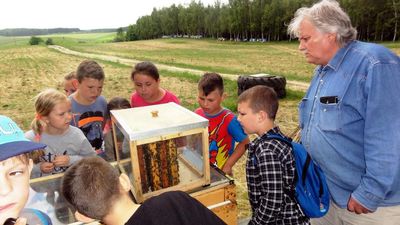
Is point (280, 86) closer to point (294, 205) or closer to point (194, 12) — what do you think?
point (294, 205)

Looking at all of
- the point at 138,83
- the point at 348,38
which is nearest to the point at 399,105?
the point at 348,38

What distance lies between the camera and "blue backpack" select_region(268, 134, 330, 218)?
238 cm

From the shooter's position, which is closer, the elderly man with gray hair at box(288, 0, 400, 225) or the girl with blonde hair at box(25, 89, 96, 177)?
the elderly man with gray hair at box(288, 0, 400, 225)

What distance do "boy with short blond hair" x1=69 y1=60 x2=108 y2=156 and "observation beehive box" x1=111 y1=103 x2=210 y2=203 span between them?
5.24 ft

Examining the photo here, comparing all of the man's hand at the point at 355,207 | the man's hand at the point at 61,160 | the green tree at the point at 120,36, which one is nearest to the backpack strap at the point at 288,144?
the man's hand at the point at 355,207

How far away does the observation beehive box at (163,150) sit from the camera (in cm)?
212

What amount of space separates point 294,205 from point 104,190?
154 cm

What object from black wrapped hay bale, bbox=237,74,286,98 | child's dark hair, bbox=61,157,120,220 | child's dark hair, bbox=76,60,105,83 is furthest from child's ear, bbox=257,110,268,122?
black wrapped hay bale, bbox=237,74,286,98

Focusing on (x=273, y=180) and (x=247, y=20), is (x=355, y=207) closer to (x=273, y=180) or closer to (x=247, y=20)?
(x=273, y=180)

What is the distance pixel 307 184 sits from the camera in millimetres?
2410

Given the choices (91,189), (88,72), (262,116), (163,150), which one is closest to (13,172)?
(91,189)

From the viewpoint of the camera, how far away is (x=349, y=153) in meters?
2.38

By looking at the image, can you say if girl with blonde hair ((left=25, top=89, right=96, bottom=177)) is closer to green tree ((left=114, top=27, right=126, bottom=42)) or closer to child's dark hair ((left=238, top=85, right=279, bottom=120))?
child's dark hair ((left=238, top=85, right=279, bottom=120))

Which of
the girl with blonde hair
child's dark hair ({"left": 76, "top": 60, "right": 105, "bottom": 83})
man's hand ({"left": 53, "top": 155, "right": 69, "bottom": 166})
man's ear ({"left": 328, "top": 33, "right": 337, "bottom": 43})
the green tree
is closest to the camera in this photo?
man's ear ({"left": 328, "top": 33, "right": 337, "bottom": 43})
